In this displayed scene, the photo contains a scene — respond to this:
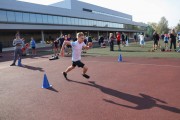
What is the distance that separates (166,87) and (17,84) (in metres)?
5.52

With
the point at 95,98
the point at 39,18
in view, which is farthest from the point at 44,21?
the point at 95,98

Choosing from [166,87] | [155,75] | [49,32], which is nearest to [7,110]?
[166,87]

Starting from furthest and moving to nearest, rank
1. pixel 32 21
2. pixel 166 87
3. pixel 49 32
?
pixel 49 32, pixel 32 21, pixel 166 87

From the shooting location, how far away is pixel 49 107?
5023 mm

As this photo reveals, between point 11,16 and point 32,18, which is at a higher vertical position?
point 32,18

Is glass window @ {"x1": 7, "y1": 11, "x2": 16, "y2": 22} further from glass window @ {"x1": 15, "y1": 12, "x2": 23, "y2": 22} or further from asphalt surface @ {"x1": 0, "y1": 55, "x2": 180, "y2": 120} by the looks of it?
asphalt surface @ {"x1": 0, "y1": 55, "x2": 180, "y2": 120}

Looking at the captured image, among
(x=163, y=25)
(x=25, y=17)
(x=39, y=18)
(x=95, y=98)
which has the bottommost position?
(x=95, y=98)

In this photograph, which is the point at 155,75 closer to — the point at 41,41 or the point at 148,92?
the point at 148,92

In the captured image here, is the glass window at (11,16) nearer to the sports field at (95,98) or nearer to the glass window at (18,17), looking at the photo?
the glass window at (18,17)

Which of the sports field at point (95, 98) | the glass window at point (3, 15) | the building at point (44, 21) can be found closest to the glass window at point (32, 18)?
the building at point (44, 21)

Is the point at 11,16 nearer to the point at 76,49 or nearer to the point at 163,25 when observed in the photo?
the point at 76,49

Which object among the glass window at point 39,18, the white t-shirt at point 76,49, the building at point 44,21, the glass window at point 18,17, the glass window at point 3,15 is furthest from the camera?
the glass window at point 39,18

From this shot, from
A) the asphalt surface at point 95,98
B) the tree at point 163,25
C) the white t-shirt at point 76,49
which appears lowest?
the asphalt surface at point 95,98

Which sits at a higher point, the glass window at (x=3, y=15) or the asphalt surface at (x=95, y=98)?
the glass window at (x=3, y=15)
